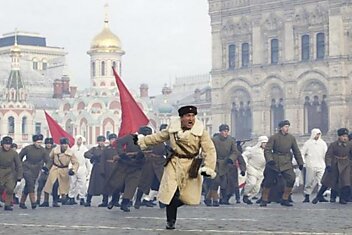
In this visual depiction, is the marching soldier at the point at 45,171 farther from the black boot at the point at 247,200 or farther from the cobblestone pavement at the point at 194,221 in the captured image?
the black boot at the point at 247,200

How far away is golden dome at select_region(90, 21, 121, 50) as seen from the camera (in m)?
72.2

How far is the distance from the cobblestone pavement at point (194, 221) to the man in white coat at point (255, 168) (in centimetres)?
233

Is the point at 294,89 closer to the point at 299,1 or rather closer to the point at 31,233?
the point at 299,1

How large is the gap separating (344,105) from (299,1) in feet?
21.0

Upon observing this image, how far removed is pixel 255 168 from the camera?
17938 millimetres

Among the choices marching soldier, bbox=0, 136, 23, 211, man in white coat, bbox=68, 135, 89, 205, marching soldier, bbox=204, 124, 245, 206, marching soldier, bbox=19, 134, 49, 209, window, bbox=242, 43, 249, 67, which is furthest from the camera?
window, bbox=242, 43, 249, 67

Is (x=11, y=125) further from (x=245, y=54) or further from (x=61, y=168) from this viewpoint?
(x=61, y=168)

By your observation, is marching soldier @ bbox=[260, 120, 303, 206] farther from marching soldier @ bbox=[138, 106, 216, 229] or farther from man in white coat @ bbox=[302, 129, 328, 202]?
marching soldier @ bbox=[138, 106, 216, 229]

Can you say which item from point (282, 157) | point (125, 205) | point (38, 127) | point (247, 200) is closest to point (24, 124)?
point (38, 127)

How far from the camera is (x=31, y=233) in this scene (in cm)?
994

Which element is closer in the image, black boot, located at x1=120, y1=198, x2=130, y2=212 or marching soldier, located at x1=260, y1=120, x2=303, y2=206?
black boot, located at x1=120, y1=198, x2=130, y2=212

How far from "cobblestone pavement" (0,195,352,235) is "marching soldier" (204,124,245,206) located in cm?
95

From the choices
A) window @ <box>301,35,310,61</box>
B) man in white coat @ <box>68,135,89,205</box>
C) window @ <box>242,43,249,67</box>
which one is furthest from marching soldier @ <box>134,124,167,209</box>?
window @ <box>242,43,249,67</box>

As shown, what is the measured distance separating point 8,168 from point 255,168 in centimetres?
524
